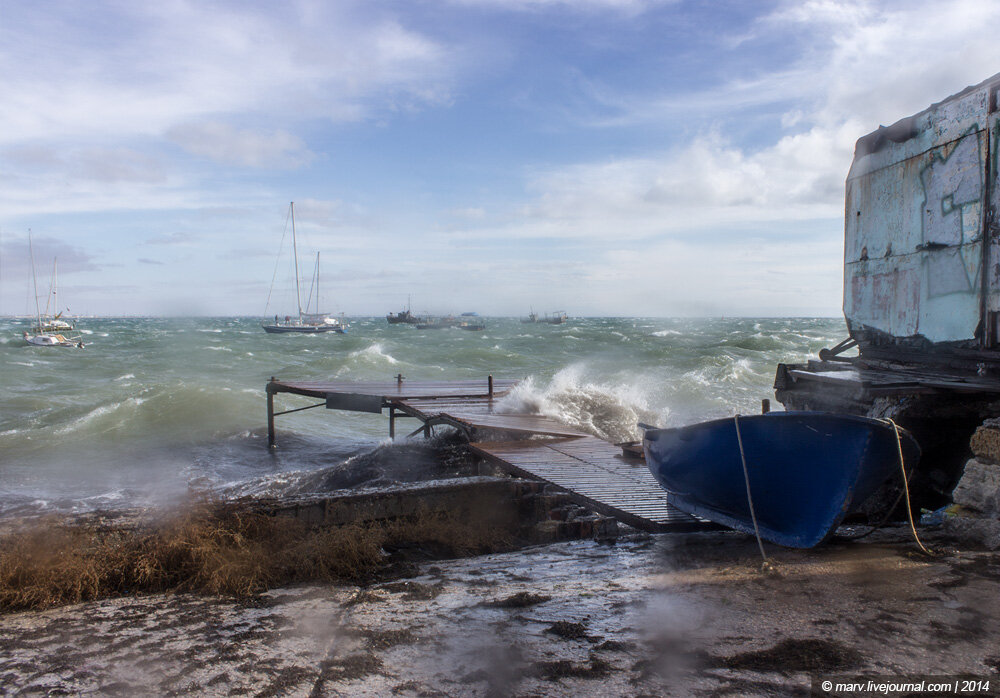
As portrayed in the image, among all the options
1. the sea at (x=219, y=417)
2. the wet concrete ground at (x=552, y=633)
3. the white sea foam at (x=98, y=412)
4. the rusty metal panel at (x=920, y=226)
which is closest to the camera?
the wet concrete ground at (x=552, y=633)

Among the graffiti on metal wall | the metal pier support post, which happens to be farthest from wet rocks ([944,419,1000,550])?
the metal pier support post

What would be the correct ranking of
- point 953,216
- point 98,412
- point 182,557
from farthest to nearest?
1. point 98,412
2. point 953,216
3. point 182,557

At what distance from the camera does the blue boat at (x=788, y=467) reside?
526 centimetres

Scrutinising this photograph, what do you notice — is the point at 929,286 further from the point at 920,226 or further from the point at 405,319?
the point at 405,319

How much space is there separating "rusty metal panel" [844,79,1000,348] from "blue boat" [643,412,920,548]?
10.9 feet

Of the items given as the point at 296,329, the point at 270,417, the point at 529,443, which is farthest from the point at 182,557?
the point at 296,329

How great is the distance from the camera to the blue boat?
526cm

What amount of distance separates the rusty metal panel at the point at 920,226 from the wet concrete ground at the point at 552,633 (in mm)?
3844

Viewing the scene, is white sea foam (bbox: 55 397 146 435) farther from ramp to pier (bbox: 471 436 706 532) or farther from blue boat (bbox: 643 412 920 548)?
blue boat (bbox: 643 412 920 548)

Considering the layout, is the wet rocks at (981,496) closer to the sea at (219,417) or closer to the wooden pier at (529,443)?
the wooden pier at (529,443)

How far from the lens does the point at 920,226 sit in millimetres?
8422

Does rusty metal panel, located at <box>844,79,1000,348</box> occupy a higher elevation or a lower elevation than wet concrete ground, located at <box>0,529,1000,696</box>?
higher

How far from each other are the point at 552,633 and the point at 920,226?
24.1ft

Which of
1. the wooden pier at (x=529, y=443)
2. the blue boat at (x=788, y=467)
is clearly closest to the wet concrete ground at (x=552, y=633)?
the blue boat at (x=788, y=467)
